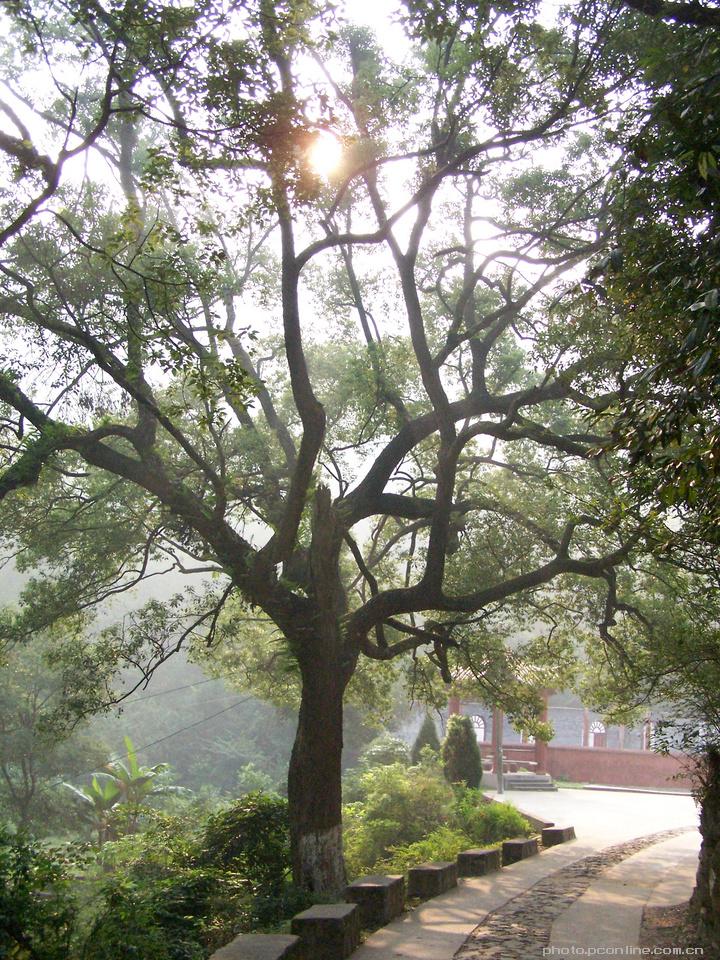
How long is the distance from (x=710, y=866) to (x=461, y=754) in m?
12.8

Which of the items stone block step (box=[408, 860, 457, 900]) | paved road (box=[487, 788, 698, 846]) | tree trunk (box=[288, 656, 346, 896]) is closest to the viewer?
stone block step (box=[408, 860, 457, 900])

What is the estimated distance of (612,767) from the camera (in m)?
33.0

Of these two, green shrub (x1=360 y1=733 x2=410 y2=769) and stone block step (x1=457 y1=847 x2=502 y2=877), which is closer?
stone block step (x1=457 y1=847 x2=502 y2=877)

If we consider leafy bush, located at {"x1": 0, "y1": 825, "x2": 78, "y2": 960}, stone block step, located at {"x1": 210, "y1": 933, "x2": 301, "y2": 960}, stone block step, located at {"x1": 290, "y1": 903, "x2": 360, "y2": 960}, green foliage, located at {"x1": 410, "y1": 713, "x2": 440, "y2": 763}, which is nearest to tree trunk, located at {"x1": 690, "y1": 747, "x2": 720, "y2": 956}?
stone block step, located at {"x1": 290, "y1": 903, "x2": 360, "y2": 960}

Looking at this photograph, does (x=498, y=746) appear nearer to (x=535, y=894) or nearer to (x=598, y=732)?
(x=535, y=894)

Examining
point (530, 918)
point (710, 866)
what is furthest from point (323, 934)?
point (710, 866)

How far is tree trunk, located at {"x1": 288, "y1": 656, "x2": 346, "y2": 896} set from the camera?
1000 centimetres

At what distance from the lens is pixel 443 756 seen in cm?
2075

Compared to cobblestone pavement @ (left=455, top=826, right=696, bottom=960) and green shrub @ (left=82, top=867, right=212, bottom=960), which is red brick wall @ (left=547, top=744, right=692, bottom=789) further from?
green shrub @ (left=82, top=867, right=212, bottom=960)

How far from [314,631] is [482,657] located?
15.5ft

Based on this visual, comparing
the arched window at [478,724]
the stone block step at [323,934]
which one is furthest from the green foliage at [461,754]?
the stone block step at [323,934]

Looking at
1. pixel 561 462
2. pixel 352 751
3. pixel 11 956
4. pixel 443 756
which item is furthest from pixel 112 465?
pixel 352 751

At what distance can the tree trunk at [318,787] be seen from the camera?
32.8ft

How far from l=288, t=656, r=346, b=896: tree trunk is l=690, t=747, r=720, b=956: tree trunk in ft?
12.2
